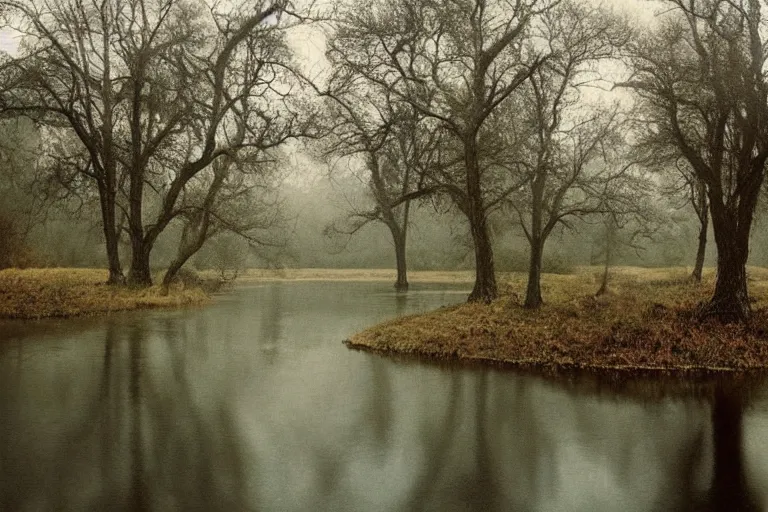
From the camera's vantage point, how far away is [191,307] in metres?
29.1

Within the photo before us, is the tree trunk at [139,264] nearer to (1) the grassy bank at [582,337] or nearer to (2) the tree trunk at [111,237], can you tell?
(2) the tree trunk at [111,237]

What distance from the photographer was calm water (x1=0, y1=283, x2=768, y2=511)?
6.48 meters

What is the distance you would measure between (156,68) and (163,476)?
27806 millimetres

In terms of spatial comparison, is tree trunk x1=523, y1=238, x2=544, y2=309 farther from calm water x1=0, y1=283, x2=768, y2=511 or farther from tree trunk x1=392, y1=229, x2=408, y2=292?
tree trunk x1=392, y1=229, x2=408, y2=292

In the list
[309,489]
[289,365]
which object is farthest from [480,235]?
[309,489]

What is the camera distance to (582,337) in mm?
15789

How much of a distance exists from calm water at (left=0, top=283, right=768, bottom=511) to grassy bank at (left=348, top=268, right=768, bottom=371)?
1.74 meters

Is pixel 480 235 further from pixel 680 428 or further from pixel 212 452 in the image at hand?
pixel 212 452

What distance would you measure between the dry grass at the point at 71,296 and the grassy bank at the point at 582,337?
40.0 feet

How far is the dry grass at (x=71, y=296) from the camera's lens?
24.1 m

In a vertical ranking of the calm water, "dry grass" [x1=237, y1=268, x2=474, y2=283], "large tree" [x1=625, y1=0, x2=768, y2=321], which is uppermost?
"large tree" [x1=625, y1=0, x2=768, y2=321]

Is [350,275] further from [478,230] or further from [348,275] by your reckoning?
[478,230]

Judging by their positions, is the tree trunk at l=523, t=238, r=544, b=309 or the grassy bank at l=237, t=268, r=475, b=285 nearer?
the tree trunk at l=523, t=238, r=544, b=309

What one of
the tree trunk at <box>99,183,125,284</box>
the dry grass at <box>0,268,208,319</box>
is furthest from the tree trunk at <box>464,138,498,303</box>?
the tree trunk at <box>99,183,125,284</box>
